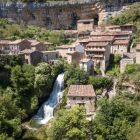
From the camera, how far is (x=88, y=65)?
84.7 ft

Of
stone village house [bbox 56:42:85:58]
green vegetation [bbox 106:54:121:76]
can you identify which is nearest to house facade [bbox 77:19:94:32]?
stone village house [bbox 56:42:85:58]

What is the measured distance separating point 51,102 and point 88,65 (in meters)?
8.55

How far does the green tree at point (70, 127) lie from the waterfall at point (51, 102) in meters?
9.04

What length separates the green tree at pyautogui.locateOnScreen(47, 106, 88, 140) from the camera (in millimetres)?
12453

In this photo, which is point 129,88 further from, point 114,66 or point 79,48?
point 79,48

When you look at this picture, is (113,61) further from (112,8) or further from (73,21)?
(73,21)

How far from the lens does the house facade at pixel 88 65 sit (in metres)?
25.4

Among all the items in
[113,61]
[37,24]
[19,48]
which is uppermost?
[37,24]

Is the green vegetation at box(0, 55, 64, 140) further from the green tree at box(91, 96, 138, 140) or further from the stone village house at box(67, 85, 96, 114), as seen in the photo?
the green tree at box(91, 96, 138, 140)

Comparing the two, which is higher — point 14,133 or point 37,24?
point 37,24

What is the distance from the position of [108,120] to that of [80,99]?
532 centimetres

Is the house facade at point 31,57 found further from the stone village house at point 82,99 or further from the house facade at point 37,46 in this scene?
the stone village house at point 82,99

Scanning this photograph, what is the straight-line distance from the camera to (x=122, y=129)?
14.7 metres

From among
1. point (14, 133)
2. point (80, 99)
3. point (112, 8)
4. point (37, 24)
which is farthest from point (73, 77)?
point (37, 24)
